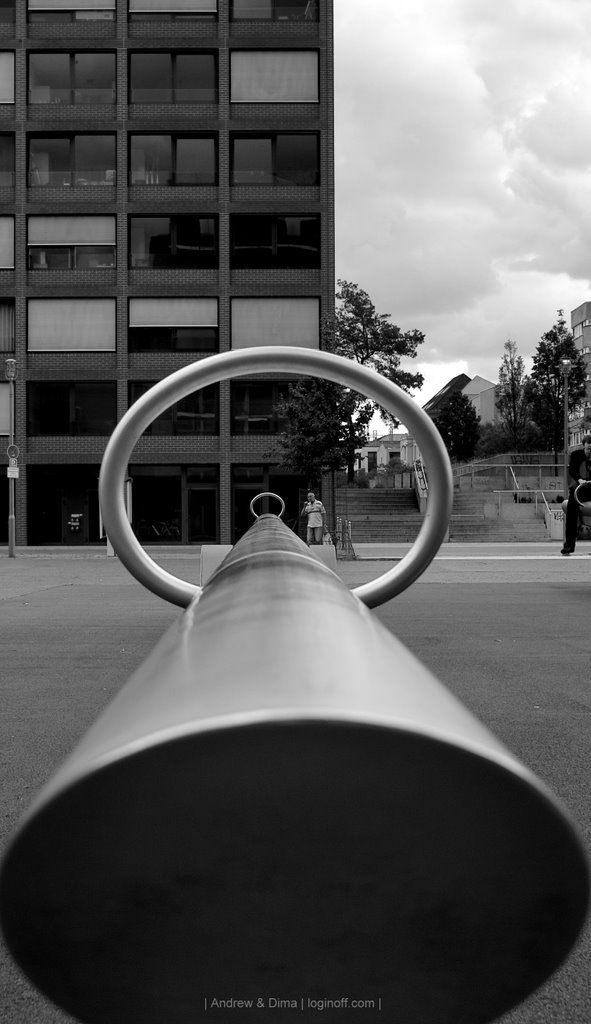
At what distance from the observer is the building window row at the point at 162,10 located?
35531 millimetres

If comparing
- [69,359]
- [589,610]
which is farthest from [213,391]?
[589,610]

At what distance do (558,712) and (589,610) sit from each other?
5.34m

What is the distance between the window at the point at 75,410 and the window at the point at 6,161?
7.73m

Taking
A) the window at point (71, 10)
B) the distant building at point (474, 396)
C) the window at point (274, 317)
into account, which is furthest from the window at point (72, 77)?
the distant building at point (474, 396)

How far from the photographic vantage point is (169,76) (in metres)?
35.7

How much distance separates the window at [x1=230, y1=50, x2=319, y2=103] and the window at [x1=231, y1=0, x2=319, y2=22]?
4.50 feet

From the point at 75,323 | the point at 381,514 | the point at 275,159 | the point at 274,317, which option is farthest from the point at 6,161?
the point at 381,514

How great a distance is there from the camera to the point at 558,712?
511 centimetres

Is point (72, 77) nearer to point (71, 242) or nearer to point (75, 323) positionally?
point (71, 242)

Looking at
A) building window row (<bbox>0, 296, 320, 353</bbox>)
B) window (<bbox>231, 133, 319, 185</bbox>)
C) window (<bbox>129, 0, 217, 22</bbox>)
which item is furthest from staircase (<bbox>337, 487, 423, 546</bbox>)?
window (<bbox>129, 0, 217, 22</bbox>)

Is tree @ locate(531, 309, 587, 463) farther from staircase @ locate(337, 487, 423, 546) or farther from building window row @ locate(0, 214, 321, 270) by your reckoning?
building window row @ locate(0, 214, 321, 270)

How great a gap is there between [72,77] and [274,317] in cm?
1206

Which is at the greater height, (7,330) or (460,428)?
(7,330)

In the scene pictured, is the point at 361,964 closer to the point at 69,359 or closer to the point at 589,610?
the point at 589,610
